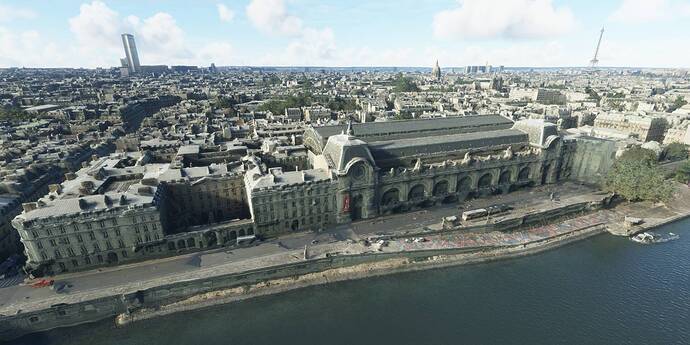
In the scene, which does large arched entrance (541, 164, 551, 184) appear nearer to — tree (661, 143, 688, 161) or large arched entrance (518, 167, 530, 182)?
large arched entrance (518, 167, 530, 182)

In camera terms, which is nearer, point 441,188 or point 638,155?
point 441,188

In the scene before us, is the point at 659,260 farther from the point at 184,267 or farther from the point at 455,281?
the point at 184,267

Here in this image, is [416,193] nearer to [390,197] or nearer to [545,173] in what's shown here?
[390,197]

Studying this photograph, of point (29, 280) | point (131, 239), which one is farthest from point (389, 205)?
point (29, 280)

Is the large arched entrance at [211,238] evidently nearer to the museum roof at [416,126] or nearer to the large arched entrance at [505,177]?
the museum roof at [416,126]

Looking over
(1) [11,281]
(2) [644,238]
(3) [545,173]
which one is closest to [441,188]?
(3) [545,173]

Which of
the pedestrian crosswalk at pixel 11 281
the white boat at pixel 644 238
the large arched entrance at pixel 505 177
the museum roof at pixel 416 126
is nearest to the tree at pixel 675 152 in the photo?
the white boat at pixel 644 238
